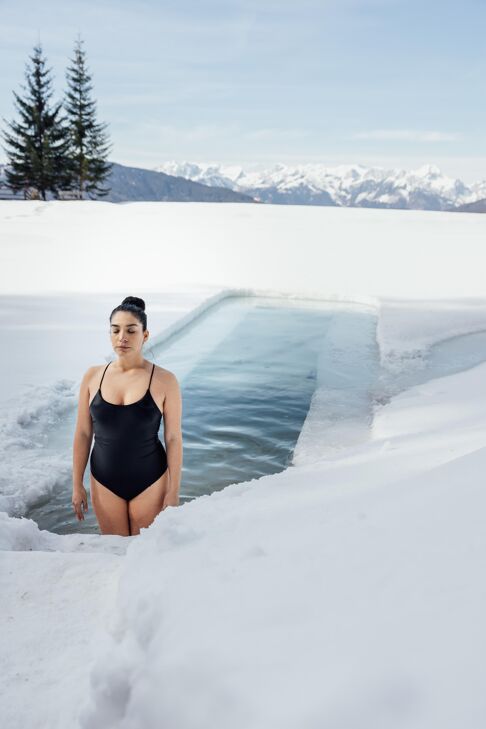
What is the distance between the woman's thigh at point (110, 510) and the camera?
2.82m

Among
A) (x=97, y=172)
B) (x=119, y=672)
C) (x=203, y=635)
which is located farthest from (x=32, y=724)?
(x=97, y=172)

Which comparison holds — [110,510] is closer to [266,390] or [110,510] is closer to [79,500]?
[79,500]

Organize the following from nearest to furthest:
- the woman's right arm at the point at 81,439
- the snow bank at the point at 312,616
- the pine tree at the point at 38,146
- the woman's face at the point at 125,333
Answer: the snow bank at the point at 312,616
the woman's face at the point at 125,333
the woman's right arm at the point at 81,439
the pine tree at the point at 38,146

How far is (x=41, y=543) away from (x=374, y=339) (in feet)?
21.6

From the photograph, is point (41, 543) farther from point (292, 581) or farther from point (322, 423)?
point (322, 423)

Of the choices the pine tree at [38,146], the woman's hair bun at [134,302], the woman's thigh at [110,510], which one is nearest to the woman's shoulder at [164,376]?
the woman's hair bun at [134,302]

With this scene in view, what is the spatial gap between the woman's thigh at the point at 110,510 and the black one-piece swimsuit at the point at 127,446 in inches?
1.5

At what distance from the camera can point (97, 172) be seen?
39188 mm

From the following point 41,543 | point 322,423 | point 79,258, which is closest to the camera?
point 41,543

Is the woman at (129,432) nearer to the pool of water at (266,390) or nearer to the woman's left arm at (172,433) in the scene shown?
the woman's left arm at (172,433)

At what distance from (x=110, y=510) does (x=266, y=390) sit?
374 centimetres

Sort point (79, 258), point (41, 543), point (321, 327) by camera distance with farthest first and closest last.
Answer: point (79, 258), point (321, 327), point (41, 543)

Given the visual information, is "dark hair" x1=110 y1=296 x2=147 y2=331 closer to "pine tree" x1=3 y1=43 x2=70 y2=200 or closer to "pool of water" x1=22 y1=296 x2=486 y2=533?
"pool of water" x1=22 y1=296 x2=486 y2=533

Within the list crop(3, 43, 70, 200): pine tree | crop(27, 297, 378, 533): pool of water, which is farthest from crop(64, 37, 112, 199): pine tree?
crop(27, 297, 378, 533): pool of water
